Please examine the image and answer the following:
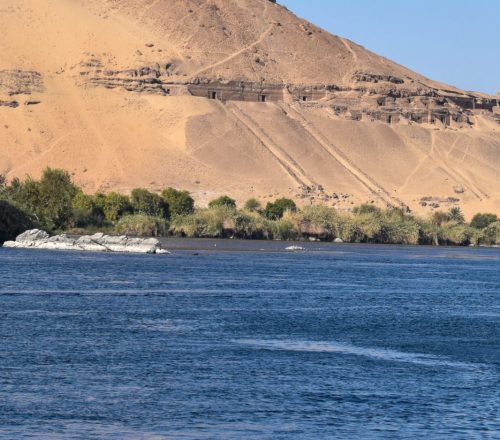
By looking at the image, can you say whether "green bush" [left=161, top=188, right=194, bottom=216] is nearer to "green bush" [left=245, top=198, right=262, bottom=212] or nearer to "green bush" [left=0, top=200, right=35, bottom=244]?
"green bush" [left=245, top=198, right=262, bottom=212]

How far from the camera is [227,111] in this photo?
121m

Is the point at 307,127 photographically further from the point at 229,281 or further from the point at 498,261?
the point at 229,281

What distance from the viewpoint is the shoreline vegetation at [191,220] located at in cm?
7112

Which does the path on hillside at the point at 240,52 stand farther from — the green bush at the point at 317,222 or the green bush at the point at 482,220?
the green bush at the point at 317,222

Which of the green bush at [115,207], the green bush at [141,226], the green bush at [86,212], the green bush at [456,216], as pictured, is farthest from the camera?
the green bush at [456,216]

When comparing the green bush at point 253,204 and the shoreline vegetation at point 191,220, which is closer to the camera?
the shoreline vegetation at point 191,220

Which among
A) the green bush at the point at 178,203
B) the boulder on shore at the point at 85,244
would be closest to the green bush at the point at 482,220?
the green bush at the point at 178,203

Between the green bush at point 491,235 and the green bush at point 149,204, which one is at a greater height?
the green bush at point 149,204

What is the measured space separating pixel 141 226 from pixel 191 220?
487 cm

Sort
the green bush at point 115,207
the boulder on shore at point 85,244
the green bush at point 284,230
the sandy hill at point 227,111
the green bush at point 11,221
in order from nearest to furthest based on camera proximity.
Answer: the boulder on shore at point 85,244
the green bush at point 11,221
the green bush at point 115,207
the green bush at point 284,230
the sandy hill at point 227,111

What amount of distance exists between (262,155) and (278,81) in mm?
16481

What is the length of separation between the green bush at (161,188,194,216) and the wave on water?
186ft

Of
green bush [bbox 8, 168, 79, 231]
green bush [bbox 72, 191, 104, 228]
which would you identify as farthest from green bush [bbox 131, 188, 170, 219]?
green bush [bbox 8, 168, 79, 231]

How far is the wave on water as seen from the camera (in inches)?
941
